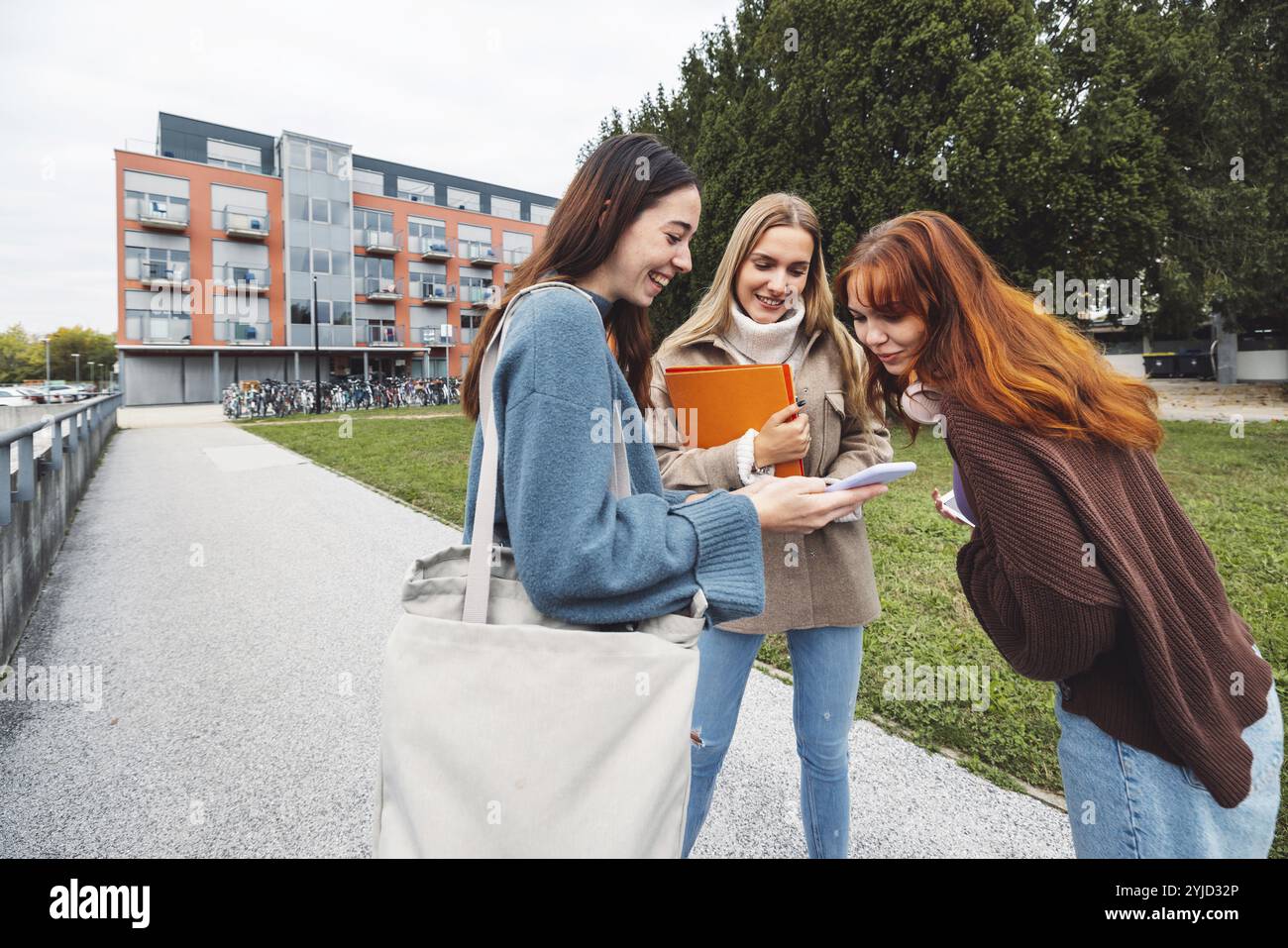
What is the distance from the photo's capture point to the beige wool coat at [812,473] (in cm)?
207

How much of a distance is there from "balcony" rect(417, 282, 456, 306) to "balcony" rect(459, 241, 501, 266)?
9.69 feet

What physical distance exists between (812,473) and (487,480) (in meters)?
1.32

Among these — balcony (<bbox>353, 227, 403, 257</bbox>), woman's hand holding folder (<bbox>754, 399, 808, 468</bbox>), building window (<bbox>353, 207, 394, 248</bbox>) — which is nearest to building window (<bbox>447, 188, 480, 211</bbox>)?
building window (<bbox>353, 207, 394, 248</bbox>)

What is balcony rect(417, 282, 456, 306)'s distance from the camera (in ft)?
154

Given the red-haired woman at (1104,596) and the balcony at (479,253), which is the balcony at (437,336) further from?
the red-haired woman at (1104,596)

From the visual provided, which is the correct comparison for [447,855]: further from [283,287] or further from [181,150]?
[181,150]

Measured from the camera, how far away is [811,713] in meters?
2.12

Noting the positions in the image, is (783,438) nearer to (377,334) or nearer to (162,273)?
(162,273)

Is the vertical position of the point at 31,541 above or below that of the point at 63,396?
below

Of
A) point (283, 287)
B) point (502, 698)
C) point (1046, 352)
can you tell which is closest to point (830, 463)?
point (1046, 352)

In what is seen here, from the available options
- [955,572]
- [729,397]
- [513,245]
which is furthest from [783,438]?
[513,245]
